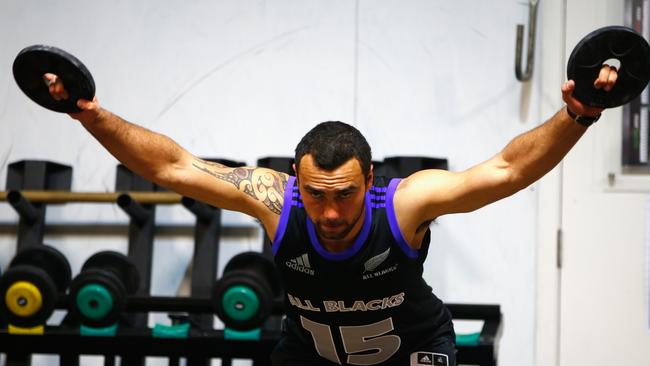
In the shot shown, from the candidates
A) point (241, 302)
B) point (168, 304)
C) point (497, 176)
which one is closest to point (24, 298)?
point (168, 304)

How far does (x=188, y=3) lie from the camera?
3.70m

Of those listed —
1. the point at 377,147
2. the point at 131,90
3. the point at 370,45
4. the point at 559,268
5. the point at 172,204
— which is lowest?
the point at 559,268

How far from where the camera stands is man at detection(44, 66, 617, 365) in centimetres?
193

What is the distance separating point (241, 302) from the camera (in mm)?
2949

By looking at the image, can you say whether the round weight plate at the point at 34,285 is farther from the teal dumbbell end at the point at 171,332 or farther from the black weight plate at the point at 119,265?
the teal dumbbell end at the point at 171,332

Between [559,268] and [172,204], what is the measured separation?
1796mm

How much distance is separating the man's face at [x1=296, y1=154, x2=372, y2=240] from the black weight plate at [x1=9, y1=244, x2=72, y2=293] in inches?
67.9

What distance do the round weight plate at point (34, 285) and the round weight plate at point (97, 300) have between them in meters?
0.09

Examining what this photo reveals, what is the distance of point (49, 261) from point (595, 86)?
247cm

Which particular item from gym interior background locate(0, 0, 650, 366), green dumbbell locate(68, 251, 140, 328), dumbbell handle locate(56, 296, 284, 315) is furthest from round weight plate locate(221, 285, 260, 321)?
gym interior background locate(0, 0, 650, 366)

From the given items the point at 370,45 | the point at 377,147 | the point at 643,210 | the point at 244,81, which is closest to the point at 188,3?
the point at 244,81

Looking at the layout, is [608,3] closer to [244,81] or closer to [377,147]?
[377,147]

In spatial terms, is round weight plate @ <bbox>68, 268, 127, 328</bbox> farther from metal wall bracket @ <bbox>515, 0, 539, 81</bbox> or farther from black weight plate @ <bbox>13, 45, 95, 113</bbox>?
metal wall bracket @ <bbox>515, 0, 539, 81</bbox>

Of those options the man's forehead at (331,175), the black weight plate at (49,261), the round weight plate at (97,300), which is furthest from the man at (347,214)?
the black weight plate at (49,261)
